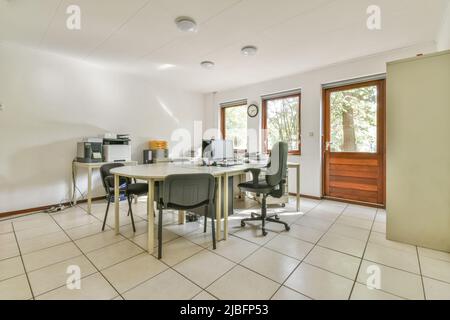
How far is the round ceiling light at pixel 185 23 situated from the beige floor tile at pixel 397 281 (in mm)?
3008

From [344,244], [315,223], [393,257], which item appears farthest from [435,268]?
[315,223]

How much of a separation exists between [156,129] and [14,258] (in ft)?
10.8

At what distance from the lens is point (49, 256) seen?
196 cm

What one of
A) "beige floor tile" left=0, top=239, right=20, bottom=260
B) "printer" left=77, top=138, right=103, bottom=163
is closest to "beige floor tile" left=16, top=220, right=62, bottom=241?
"beige floor tile" left=0, top=239, right=20, bottom=260

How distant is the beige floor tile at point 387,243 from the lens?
2.09 metres

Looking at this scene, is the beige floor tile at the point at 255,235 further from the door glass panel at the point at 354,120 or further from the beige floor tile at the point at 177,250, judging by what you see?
the door glass panel at the point at 354,120

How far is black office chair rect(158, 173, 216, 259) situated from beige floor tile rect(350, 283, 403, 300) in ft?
4.37

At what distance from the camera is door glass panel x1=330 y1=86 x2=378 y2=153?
11.6 ft

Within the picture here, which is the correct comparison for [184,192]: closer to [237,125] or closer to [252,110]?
[252,110]

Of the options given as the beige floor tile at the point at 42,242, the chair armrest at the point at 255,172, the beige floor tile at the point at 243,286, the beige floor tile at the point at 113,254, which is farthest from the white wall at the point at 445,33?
the beige floor tile at the point at 42,242

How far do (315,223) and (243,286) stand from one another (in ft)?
5.50
